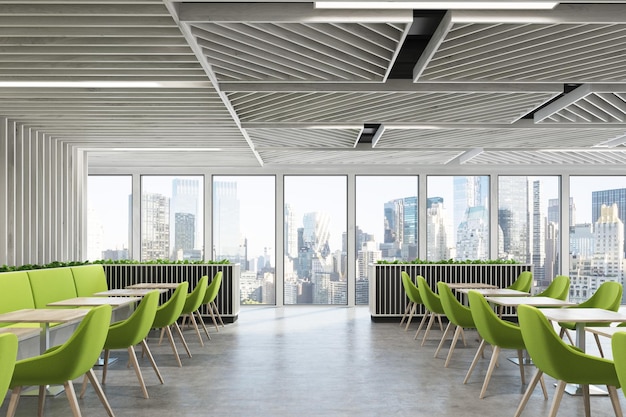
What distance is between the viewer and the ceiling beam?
4.84 m

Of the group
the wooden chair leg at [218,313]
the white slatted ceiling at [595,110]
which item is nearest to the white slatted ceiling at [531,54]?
the white slatted ceiling at [595,110]

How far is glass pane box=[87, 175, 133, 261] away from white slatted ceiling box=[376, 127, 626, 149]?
6862 mm

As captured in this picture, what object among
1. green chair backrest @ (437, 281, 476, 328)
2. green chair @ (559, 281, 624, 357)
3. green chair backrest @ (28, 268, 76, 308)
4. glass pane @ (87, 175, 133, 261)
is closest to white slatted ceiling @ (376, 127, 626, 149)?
green chair @ (559, 281, 624, 357)

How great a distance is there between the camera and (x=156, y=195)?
597 inches

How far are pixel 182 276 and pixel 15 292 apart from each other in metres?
4.47

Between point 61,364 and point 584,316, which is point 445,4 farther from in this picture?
point 61,364

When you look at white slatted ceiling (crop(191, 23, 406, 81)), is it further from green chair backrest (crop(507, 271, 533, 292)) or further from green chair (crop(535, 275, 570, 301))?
green chair backrest (crop(507, 271, 533, 292))

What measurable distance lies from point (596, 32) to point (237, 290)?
8.42 meters

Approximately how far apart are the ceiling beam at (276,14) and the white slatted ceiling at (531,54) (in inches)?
27.0

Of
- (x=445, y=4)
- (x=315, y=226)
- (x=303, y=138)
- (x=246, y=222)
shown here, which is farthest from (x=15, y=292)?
(x=315, y=226)

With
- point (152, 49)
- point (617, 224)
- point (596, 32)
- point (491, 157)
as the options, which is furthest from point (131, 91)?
point (617, 224)

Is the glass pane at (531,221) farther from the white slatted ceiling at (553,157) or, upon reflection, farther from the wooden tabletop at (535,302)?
the wooden tabletop at (535,302)

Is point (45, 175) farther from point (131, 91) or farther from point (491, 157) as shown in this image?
point (491, 157)

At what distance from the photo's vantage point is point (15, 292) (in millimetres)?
Result: 7383
